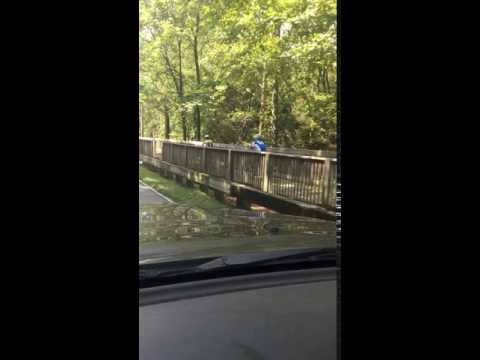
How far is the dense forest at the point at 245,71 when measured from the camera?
146 inches

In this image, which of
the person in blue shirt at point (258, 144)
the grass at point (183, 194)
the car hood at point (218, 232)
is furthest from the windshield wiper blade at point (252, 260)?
the person in blue shirt at point (258, 144)

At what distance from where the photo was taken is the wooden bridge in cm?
405

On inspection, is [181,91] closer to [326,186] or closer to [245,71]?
[245,71]

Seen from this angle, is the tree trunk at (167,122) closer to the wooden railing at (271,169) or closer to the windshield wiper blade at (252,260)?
the wooden railing at (271,169)

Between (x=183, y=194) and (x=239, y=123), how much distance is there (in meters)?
0.76

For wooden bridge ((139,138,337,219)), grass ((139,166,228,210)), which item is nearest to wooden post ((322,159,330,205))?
wooden bridge ((139,138,337,219))

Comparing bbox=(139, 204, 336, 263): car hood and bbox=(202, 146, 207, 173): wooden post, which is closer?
bbox=(139, 204, 336, 263): car hood

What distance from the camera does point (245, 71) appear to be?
4.10 m

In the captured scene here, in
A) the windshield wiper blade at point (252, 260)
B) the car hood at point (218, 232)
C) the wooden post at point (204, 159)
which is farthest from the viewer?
the wooden post at point (204, 159)

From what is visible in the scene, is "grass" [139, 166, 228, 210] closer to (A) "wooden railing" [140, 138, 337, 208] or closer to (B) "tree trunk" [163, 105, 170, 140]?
(A) "wooden railing" [140, 138, 337, 208]

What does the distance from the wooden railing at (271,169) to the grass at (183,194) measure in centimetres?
18
